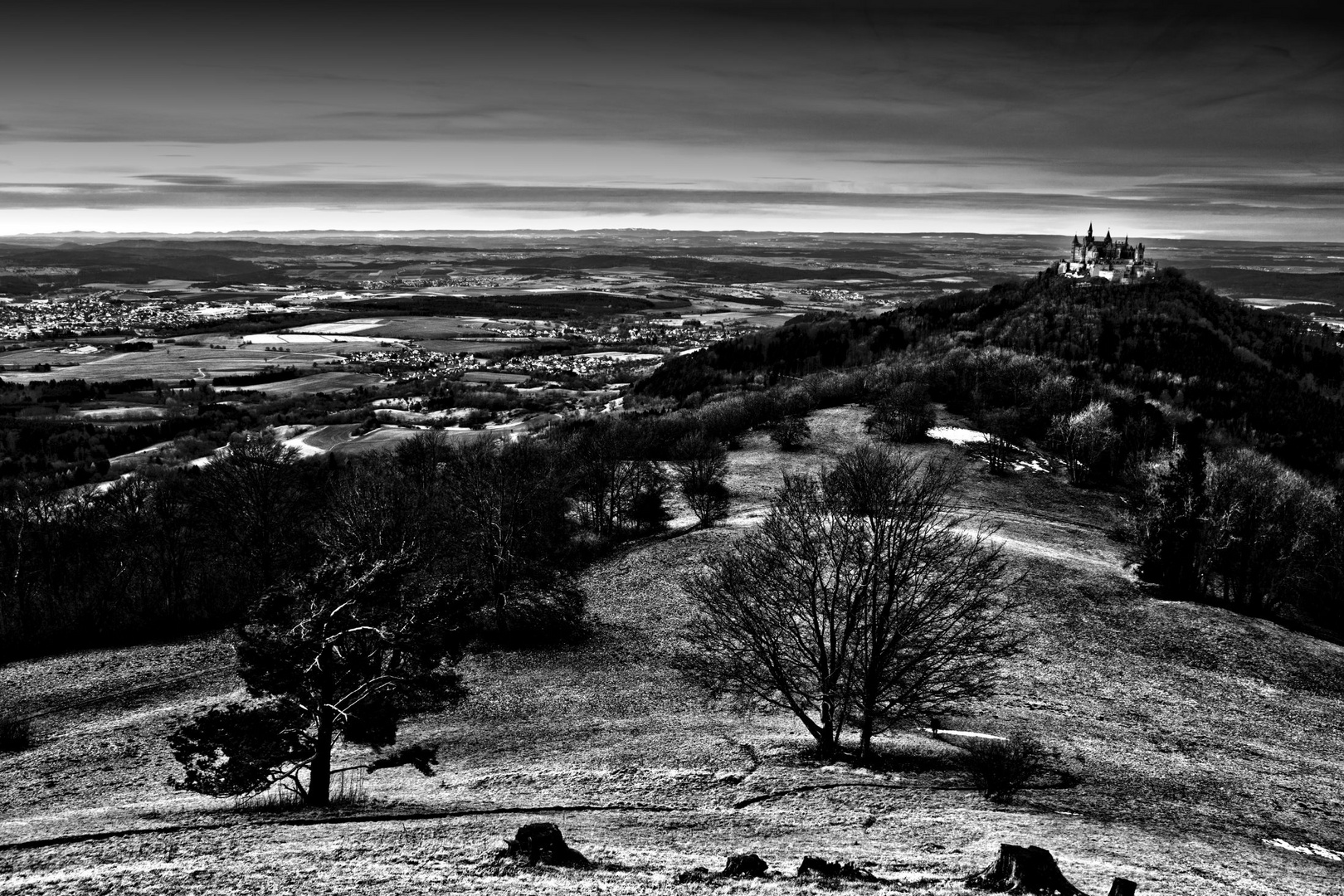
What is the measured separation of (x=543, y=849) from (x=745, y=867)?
3954 mm

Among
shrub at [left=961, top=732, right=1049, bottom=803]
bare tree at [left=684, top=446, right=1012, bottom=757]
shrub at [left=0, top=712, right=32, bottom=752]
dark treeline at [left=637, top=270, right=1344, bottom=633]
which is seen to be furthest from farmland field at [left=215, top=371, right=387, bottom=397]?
shrub at [left=961, top=732, right=1049, bottom=803]

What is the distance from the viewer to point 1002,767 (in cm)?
2064

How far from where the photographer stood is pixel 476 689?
3284 cm

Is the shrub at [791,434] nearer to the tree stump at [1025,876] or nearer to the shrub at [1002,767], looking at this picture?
the shrub at [1002,767]

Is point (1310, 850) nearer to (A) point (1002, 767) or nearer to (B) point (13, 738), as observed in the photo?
(A) point (1002, 767)

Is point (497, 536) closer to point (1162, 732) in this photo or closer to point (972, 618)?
point (972, 618)

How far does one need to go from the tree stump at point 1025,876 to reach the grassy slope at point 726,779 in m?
0.60

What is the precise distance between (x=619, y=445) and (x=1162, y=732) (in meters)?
50.2

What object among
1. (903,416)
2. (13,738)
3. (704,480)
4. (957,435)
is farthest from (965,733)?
(957,435)

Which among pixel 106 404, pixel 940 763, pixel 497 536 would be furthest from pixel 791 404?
pixel 106 404

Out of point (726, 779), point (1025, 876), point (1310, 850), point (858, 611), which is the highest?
point (858, 611)

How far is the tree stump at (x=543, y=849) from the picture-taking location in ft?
51.4

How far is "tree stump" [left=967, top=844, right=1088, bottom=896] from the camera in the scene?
13.8m

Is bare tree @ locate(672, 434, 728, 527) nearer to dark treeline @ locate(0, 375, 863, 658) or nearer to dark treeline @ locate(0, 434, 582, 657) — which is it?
dark treeline @ locate(0, 375, 863, 658)
